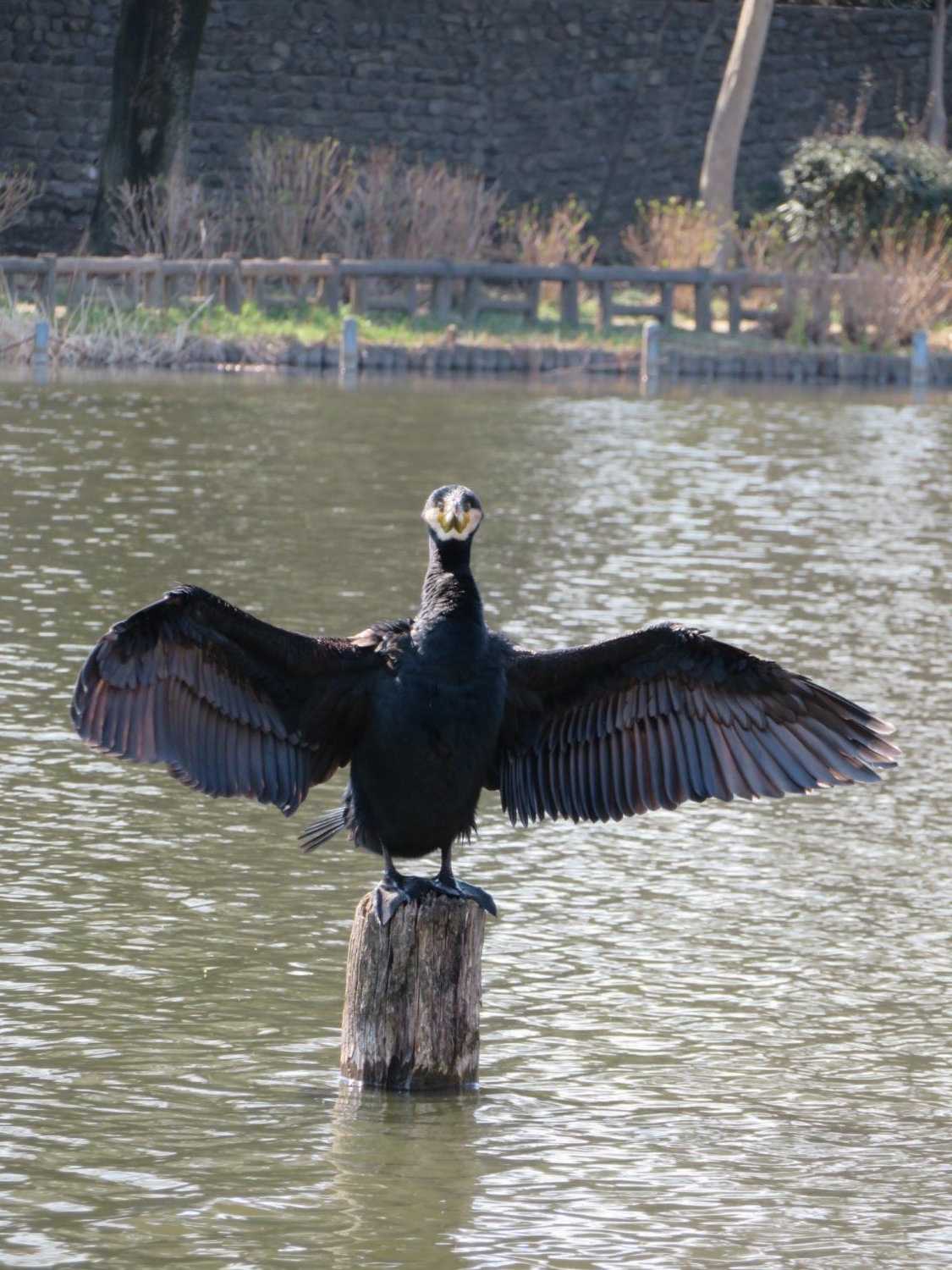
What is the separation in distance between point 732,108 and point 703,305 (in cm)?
455

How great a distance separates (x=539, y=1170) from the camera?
274 inches

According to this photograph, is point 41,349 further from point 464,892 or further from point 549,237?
point 464,892

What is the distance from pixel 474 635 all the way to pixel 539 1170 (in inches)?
61.8

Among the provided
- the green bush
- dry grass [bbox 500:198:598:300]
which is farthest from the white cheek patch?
the green bush

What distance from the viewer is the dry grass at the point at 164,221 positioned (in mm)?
31516

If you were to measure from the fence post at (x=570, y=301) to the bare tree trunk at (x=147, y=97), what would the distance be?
5.43 metres

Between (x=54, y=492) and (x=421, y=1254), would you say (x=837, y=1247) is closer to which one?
(x=421, y=1254)

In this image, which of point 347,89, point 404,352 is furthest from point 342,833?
point 347,89

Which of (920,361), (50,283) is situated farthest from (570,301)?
(50,283)

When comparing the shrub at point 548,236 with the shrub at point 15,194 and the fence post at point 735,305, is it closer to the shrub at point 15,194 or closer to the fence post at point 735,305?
the fence post at point 735,305

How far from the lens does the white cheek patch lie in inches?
260

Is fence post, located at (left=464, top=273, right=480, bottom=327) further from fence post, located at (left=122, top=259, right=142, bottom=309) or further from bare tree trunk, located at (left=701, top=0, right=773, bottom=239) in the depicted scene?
fence post, located at (left=122, top=259, right=142, bottom=309)

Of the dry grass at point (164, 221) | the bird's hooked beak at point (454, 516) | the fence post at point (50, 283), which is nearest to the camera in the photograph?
the bird's hooked beak at point (454, 516)

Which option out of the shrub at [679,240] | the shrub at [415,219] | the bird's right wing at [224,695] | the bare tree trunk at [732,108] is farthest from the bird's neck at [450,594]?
the bare tree trunk at [732,108]
